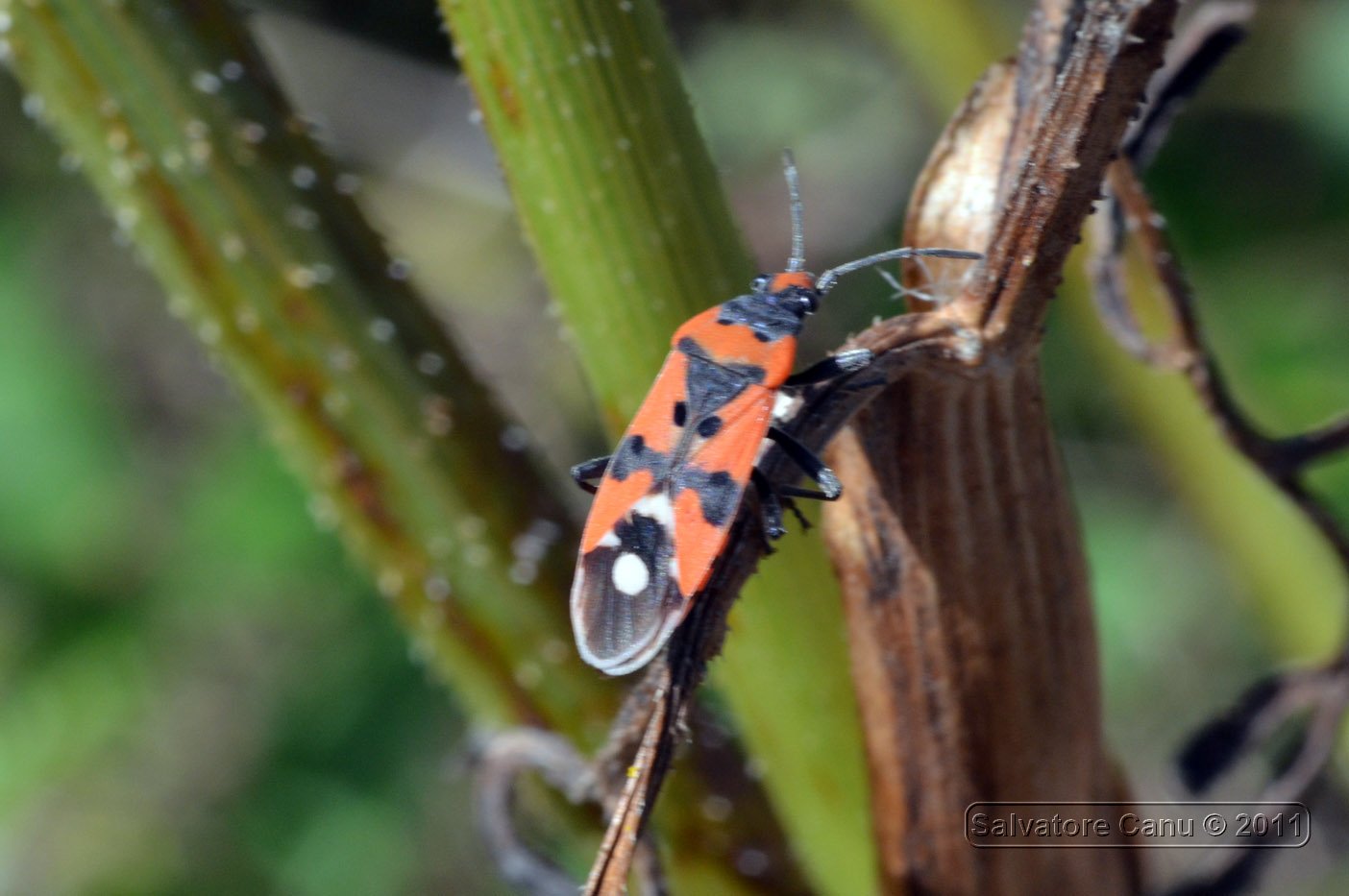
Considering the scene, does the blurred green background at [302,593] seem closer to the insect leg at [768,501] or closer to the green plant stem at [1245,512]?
the green plant stem at [1245,512]

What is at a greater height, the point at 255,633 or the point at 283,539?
the point at 283,539

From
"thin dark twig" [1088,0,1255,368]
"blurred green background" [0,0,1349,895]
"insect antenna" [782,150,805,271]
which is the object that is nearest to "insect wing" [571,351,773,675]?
"insect antenna" [782,150,805,271]

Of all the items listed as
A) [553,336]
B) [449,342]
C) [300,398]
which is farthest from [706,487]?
[553,336]

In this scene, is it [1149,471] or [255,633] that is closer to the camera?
[255,633]

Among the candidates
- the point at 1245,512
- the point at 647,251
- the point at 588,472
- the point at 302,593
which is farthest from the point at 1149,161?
the point at 302,593

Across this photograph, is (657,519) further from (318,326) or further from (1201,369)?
(1201,369)

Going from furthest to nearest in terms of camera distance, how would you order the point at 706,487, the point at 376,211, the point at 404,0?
the point at 376,211 → the point at 404,0 → the point at 706,487

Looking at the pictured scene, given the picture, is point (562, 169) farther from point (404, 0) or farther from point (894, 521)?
point (404, 0)
